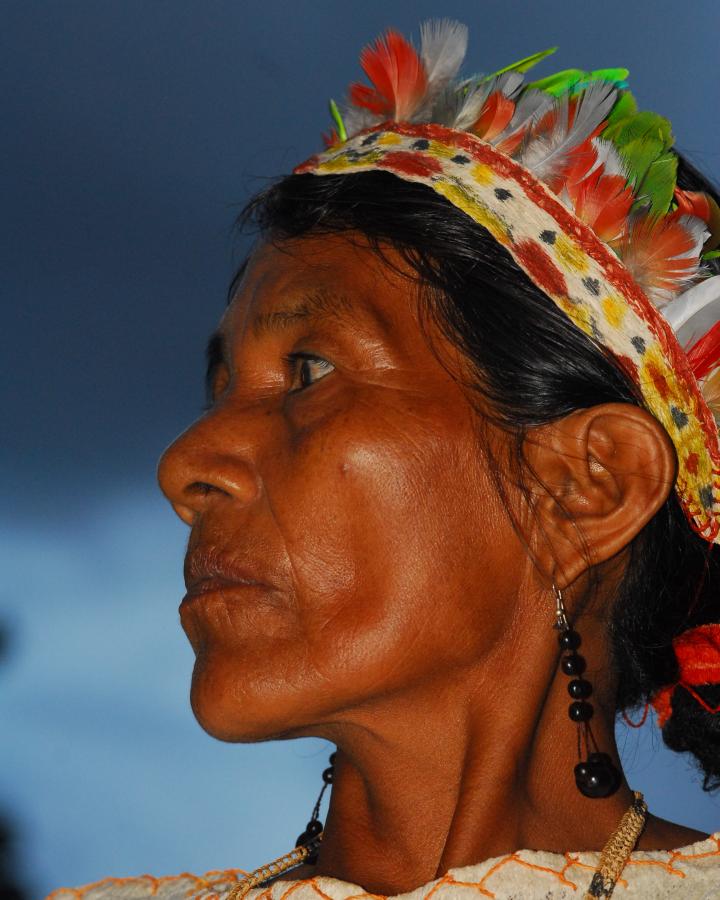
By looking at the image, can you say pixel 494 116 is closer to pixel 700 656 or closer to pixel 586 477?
pixel 586 477

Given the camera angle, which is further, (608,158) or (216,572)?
(608,158)

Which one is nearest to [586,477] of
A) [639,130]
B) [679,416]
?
[679,416]

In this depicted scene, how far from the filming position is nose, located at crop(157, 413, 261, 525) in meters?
1.16

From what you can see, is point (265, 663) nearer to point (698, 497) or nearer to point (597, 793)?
point (597, 793)

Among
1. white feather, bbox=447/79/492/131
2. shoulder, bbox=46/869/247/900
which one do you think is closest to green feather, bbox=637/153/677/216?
white feather, bbox=447/79/492/131

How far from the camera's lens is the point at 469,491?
1150 millimetres

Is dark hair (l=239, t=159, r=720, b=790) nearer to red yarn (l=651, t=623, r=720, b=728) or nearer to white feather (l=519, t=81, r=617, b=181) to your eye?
red yarn (l=651, t=623, r=720, b=728)

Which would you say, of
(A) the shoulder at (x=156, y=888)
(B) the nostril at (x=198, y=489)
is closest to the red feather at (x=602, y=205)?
(B) the nostril at (x=198, y=489)

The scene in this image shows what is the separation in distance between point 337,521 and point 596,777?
0.42 meters

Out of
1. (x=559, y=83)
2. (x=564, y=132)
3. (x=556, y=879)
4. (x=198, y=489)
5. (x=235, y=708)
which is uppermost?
(x=559, y=83)

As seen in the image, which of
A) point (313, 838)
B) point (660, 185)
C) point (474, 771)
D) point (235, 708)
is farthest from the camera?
point (313, 838)

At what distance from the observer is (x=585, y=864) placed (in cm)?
116

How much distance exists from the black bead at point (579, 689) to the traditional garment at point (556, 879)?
17 centimetres

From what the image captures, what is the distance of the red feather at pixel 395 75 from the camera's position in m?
1.38
